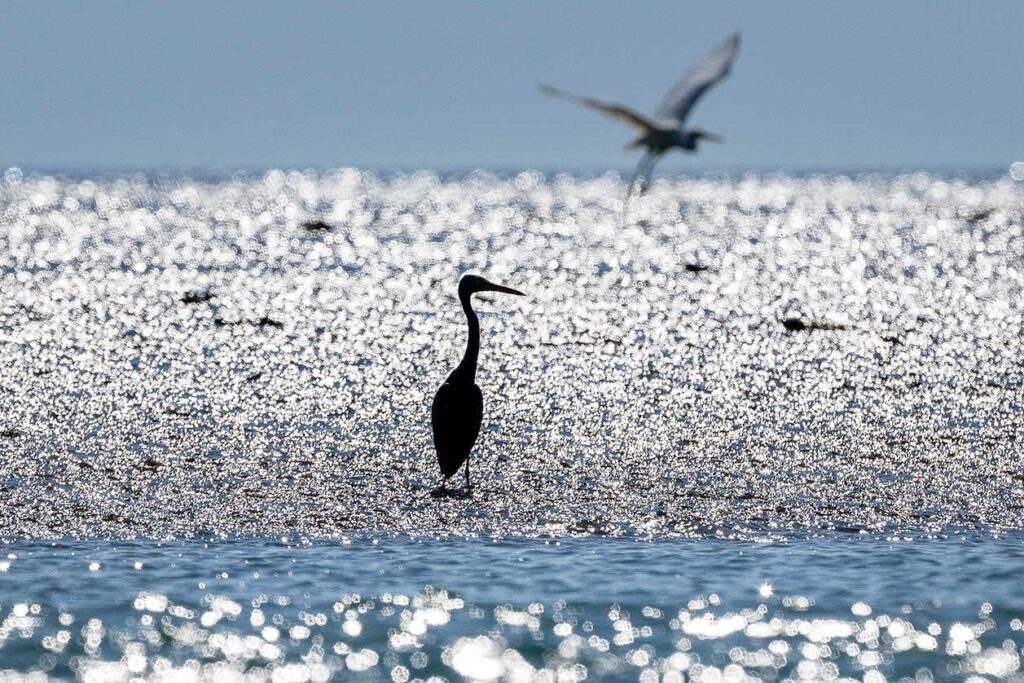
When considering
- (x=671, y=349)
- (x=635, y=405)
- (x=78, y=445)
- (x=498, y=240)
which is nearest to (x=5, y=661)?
(x=78, y=445)

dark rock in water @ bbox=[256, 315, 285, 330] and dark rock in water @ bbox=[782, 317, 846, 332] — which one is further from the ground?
dark rock in water @ bbox=[782, 317, 846, 332]

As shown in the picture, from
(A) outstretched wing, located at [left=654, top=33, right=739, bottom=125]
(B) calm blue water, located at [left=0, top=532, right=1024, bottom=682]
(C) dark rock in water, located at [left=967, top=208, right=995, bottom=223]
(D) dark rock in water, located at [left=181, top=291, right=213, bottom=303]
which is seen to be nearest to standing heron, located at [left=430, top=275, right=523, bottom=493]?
(B) calm blue water, located at [left=0, top=532, right=1024, bottom=682]

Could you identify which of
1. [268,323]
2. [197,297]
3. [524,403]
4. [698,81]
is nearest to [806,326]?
[268,323]

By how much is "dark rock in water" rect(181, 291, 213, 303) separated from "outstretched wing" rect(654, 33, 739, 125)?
14497mm

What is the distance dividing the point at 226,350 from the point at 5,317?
16.7 feet

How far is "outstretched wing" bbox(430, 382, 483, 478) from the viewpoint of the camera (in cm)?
1114

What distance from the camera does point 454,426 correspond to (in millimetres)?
11172

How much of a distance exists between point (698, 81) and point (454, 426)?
4064 millimetres

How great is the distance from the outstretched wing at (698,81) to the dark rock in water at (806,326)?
8786 millimetres

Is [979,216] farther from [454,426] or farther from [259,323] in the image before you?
[454,426]

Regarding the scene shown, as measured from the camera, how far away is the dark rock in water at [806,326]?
22.1 metres

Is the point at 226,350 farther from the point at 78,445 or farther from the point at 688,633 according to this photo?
the point at 688,633

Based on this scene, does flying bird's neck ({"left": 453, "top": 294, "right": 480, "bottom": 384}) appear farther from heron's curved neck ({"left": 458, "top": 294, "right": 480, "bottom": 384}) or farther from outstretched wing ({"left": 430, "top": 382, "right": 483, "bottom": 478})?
outstretched wing ({"left": 430, "top": 382, "right": 483, "bottom": 478})

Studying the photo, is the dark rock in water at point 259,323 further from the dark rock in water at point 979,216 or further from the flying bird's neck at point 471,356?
the dark rock in water at point 979,216
